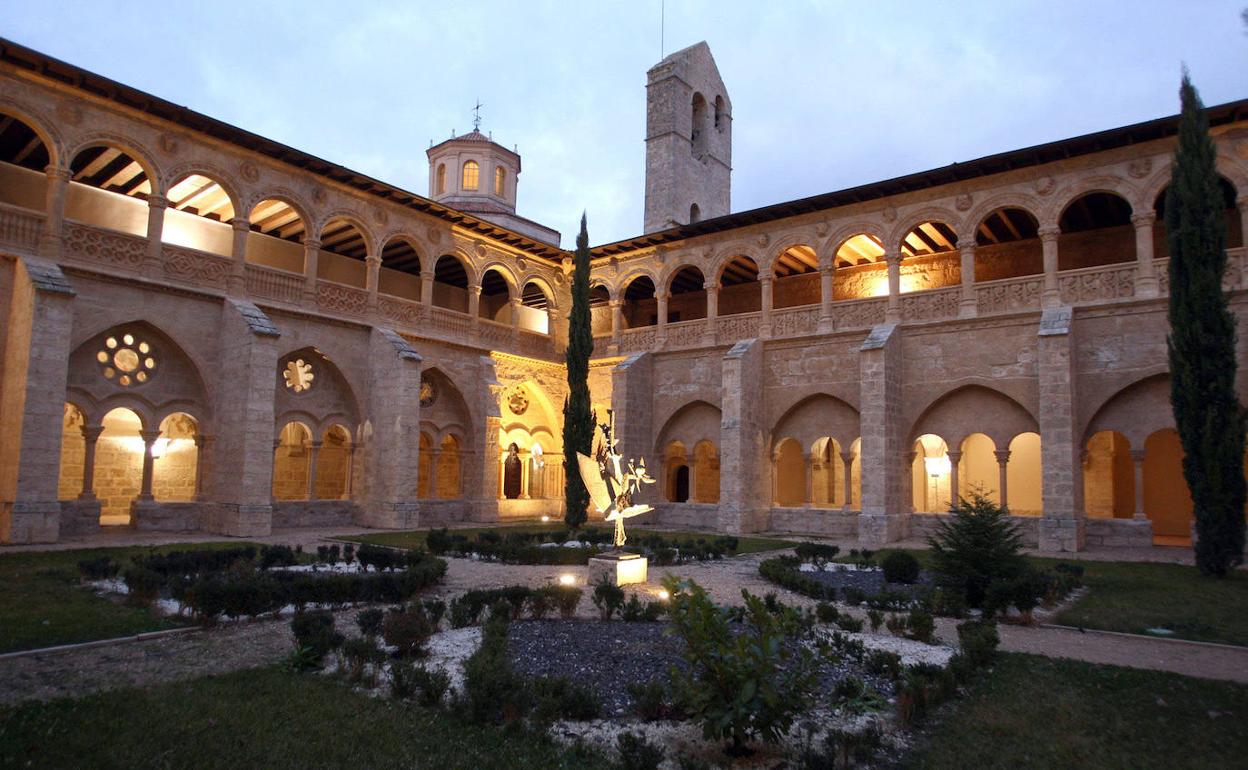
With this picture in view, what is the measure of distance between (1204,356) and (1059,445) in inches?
162

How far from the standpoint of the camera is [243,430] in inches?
672

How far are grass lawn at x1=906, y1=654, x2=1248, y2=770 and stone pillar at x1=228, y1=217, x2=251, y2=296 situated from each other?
1801 centimetres

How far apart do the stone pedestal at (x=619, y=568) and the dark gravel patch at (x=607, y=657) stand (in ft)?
8.41

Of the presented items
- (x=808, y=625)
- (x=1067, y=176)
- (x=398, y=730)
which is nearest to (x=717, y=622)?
(x=398, y=730)

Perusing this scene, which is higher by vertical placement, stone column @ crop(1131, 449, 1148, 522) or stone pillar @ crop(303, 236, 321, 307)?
stone pillar @ crop(303, 236, 321, 307)

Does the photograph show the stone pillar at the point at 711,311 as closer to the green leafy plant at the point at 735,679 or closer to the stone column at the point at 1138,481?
the stone column at the point at 1138,481

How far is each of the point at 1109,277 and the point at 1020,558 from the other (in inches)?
442

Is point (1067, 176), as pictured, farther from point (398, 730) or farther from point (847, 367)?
point (398, 730)

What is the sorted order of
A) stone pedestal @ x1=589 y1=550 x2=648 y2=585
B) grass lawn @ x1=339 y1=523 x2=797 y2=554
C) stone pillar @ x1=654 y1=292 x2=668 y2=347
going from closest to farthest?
stone pedestal @ x1=589 y1=550 x2=648 y2=585 < grass lawn @ x1=339 y1=523 x2=797 y2=554 < stone pillar @ x1=654 y1=292 x2=668 y2=347

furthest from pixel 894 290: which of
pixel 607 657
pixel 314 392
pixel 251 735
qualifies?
pixel 251 735

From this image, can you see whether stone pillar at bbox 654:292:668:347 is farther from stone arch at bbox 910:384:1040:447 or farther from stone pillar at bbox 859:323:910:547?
stone arch at bbox 910:384:1040:447

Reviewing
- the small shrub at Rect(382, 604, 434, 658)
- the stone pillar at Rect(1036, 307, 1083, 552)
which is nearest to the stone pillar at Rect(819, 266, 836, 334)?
the stone pillar at Rect(1036, 307, 1083, 552)

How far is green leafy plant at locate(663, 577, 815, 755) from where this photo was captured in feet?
14.5

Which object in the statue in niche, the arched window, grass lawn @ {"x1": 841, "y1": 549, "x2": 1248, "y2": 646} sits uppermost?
the arched window
